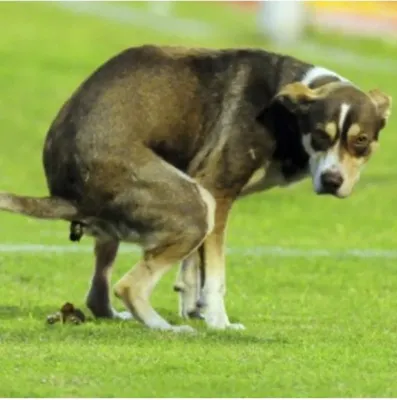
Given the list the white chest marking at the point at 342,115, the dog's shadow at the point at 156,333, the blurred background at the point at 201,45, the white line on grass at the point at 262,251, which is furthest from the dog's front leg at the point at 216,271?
the blurred background at the point at 201,45

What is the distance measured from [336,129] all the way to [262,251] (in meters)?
5.24

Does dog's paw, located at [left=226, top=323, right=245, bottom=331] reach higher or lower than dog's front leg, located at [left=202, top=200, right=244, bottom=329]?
lower

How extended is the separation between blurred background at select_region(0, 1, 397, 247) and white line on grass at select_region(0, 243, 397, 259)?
0.68 meters

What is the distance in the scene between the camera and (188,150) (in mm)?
12039

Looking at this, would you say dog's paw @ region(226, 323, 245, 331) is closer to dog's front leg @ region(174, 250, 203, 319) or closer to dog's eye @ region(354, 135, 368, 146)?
dog's front leg @ region(174, 250, 203, 319)

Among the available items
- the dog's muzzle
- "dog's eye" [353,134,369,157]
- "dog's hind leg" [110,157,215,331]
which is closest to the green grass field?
"dog's hind leg" [110,157,215,331]

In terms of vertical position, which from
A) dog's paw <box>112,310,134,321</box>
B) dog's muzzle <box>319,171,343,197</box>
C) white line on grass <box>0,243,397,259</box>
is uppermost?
dog's muzzle <box>319,171,343,197</box>

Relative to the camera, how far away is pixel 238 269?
51.1ft

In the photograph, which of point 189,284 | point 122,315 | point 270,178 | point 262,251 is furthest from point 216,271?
point 262,251

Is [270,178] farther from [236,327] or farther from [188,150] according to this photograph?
[236,327]

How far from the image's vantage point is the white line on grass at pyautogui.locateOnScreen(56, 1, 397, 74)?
39844mm

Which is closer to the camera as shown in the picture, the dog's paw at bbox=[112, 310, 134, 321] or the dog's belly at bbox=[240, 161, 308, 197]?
the dog's belly at bbox=[240, 161, 308, 197]

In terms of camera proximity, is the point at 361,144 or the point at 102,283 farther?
the point at 102,283

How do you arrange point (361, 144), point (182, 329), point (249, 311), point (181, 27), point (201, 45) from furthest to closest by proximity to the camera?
point (181, 27), point (201, 45), point (249, 311), point (361, 144), point (182, 329)
